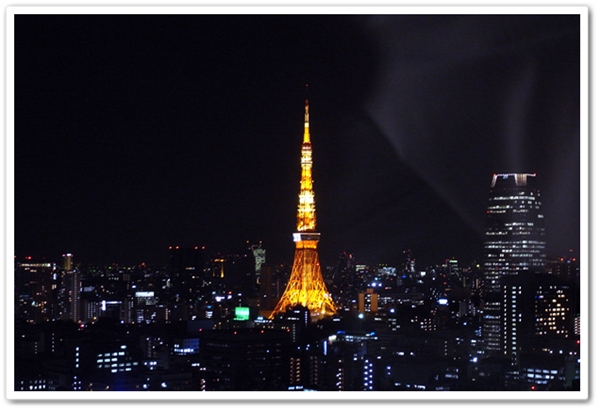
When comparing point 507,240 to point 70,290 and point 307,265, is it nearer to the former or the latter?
point 307,265

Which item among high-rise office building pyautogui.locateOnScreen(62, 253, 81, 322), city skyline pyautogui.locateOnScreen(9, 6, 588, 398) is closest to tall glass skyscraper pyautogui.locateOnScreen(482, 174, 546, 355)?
city skyline pyautogui.locateOnScreen(9, 6, 588, 398)

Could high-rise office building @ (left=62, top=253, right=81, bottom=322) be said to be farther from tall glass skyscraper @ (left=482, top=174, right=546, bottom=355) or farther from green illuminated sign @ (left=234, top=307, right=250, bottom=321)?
tall glass skyscraper @ (left=482, top=174, right=546, bottom=355)

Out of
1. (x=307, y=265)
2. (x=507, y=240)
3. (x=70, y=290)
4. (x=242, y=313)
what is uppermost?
(x=507, y=240)

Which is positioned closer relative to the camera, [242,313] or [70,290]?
[70,290]

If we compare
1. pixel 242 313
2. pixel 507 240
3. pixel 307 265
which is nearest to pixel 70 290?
pixel 242 313

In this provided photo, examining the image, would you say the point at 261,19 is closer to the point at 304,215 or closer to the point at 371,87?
the point at 371,87

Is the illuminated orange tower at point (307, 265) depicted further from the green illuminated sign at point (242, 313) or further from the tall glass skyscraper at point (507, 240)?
the tall glass skyscraper at point (507, 240)

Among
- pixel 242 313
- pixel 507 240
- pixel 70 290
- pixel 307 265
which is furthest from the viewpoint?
pixel 242 313
